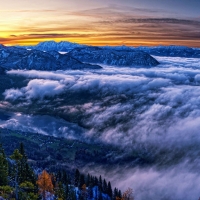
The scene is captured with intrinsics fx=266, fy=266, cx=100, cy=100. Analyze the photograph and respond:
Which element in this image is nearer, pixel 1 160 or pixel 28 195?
pixel 28 195

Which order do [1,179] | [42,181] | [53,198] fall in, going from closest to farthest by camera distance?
[1,179], [42,181], [53,198]

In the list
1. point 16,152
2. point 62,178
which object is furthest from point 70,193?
point 16,152

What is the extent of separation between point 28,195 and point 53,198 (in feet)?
197

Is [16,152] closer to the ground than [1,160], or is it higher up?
higher up

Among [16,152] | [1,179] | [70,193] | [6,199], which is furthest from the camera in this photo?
[70,193]

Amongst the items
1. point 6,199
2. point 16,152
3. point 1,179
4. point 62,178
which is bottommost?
point 62,178

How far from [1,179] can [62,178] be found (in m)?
92.5

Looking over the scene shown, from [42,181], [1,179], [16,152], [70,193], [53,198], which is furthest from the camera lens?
[70,193]

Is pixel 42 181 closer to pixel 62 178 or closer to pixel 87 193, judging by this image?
pixel 62 178

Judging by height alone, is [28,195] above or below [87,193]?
above

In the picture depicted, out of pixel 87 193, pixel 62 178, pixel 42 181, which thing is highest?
pixel 42 181

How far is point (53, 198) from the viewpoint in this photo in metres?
128

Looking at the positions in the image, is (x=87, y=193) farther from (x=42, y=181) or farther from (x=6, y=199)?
(x=6, y=199)

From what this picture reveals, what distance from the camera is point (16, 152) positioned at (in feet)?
212
